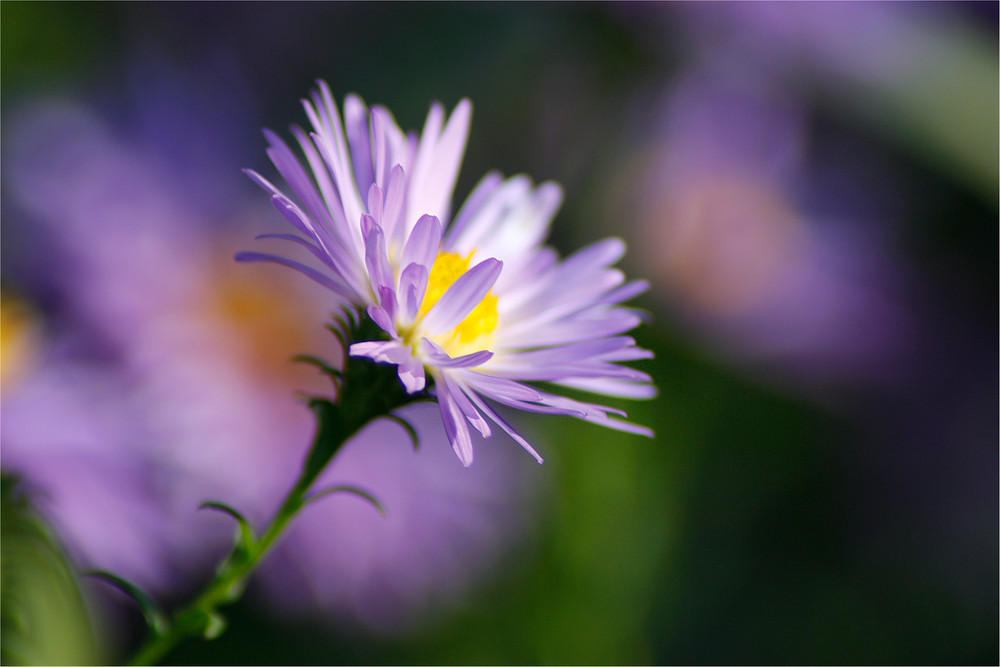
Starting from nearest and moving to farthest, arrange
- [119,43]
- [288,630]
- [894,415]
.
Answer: [288,630]
[119,43]
[894,415]

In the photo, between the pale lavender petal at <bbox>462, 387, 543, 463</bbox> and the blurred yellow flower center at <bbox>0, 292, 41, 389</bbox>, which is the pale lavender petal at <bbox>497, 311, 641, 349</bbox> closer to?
the pale lavender petal at <bbox>462, 387, 543, 463</bbox>

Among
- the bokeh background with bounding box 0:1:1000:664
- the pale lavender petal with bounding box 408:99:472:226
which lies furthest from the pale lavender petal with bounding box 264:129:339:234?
the bokeh background with bounding box 0:1:1000:664

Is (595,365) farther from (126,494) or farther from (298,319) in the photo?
(298,319)

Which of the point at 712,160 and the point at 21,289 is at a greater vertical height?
the point at 712,160

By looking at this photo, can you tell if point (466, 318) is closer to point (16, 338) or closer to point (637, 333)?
point (16, 338)

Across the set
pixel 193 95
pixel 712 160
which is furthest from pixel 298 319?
pixel 712 160

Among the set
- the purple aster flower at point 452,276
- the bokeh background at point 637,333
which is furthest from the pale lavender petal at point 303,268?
the bokeh background at point 637,333
